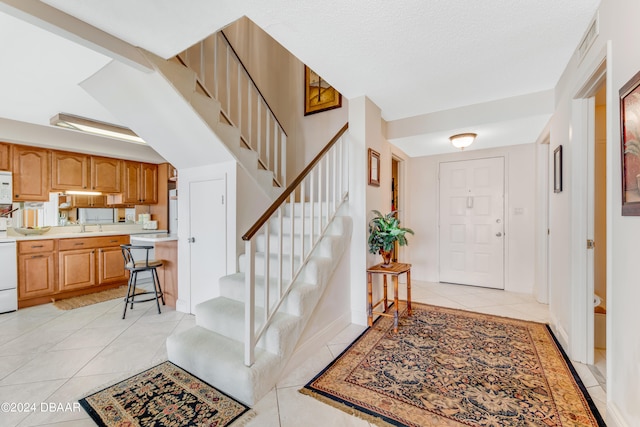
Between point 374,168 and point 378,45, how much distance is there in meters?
1.30

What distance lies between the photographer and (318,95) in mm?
4102

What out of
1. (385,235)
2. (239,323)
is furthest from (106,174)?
(385,235)

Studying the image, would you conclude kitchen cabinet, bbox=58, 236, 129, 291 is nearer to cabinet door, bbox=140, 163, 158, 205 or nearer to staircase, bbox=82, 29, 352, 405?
cabinet door, bbox=140, 163, 158, 205

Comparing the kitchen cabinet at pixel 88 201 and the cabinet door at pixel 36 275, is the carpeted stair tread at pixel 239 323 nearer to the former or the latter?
the cabinet door at pixel 36 275

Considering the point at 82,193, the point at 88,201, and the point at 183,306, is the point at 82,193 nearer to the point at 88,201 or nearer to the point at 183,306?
the point at 88,201

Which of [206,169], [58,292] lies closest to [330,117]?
[206,169]

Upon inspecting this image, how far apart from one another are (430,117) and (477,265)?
2.46 m

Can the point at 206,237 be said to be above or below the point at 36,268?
above

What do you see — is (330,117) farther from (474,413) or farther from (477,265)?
(474,413)

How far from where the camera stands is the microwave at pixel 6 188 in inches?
144

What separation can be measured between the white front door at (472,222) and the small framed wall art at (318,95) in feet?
6.93

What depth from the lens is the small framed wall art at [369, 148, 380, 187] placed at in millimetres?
3053

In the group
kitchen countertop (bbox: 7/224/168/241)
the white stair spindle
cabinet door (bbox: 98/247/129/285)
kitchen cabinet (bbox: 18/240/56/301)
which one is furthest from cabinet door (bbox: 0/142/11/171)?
the white stair spindle

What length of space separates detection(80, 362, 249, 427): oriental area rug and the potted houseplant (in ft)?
6.07
